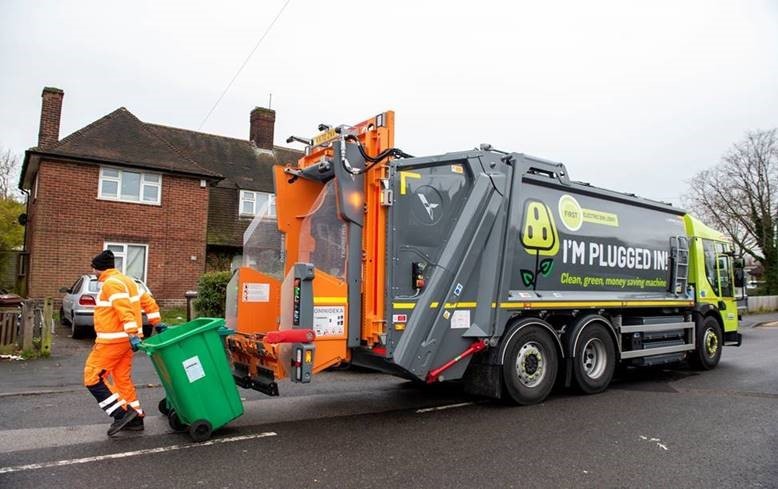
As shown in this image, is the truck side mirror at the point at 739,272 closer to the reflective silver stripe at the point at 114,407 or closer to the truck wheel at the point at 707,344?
the truck wheel at the point at 707,344

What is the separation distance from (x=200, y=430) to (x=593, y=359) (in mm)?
4939

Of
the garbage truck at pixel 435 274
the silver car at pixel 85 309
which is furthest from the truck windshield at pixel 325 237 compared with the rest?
the silver car at pixel 85 309

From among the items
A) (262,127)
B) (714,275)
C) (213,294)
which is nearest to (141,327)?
(213,294)

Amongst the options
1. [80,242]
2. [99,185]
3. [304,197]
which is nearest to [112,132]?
[99,185]

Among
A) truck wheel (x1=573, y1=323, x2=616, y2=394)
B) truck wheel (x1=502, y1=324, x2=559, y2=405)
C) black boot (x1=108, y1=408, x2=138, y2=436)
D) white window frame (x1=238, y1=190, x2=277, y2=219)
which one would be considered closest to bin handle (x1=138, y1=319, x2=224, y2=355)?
black boot (x1=108, y1=408, x2=138, y2=436)

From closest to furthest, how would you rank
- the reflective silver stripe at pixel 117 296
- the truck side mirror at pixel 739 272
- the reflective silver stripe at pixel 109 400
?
the reflective silver stripe at pixel 109 400 → the reflective silver stripe at pixel 117 296 → the truck side mirror at pixel 739 272

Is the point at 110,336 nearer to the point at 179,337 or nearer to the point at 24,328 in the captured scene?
the point at 179,337

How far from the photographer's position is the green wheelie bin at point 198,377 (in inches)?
182

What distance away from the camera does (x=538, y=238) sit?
6.55m

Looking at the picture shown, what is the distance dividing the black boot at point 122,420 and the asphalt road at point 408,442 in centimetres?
9

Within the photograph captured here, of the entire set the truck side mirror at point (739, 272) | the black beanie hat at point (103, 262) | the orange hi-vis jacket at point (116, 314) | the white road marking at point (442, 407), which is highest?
the truck side mirror at point (739, 272)

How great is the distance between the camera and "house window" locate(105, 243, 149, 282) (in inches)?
664

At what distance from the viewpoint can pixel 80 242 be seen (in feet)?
53.6

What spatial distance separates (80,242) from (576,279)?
14549 millimetres
